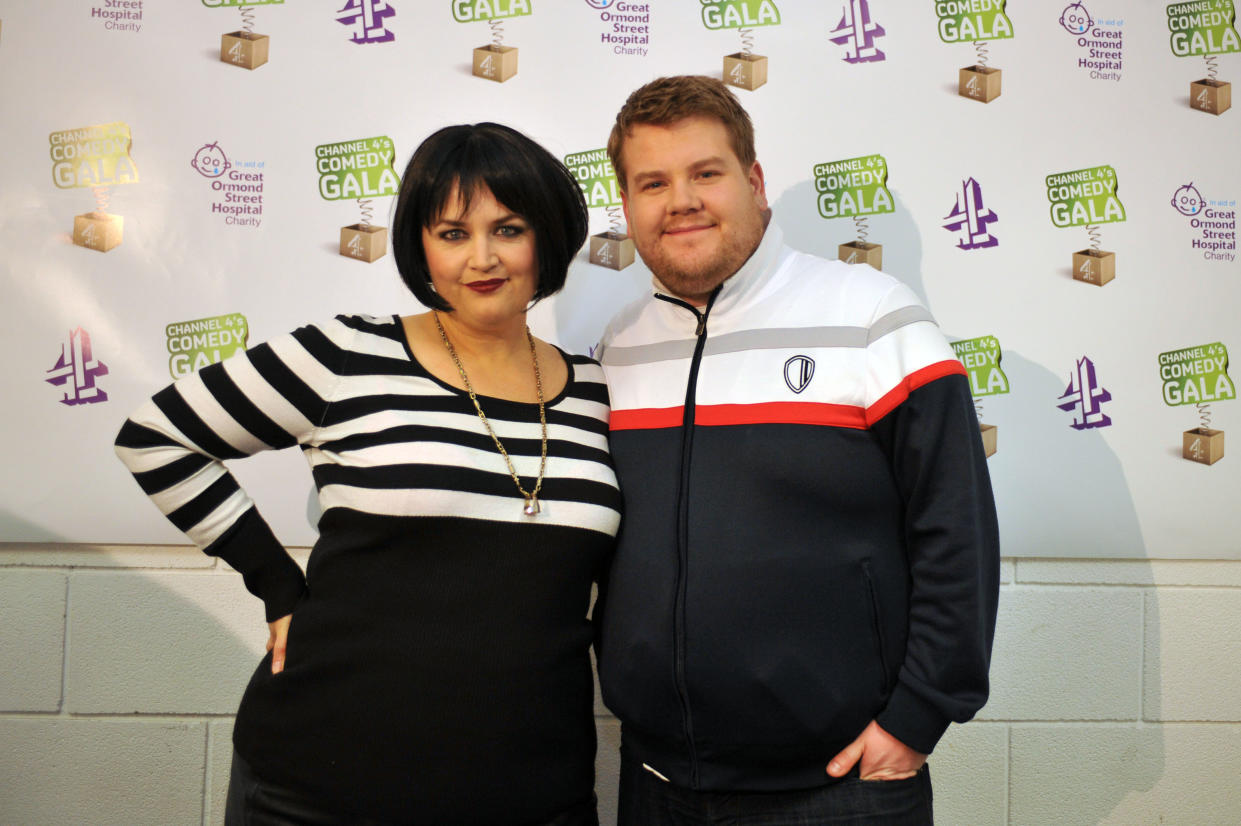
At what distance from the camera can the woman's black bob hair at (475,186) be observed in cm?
116

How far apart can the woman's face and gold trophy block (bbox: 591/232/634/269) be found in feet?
1.83

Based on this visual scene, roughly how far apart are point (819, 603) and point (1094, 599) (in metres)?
1.02

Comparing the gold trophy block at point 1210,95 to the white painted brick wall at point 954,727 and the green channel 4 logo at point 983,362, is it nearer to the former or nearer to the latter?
the green channel 4 logo at point 983,362

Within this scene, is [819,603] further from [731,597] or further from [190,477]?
[190,477]

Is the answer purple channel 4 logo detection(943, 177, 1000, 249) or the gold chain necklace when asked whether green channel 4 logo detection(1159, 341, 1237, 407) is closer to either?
purple channel 4 logo detection(943, 177, 1000, 249)

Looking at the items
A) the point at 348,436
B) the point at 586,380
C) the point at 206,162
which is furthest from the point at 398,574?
the point at 206,162

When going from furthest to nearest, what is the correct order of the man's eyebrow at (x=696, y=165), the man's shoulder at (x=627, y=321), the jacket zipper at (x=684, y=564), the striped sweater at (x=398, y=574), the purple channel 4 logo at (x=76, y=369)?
1. the purple channel 4 logo at (x=76, y=369)
2. the man's shoulder at (x=627, y=321)
3. the man's eyebrow at (x=696, y=165)
4. the jacket zipper at (x=684, y=564)
5. the striped sweater at (x=398, y=574)

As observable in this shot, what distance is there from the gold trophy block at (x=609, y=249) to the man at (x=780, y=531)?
447 millimetres

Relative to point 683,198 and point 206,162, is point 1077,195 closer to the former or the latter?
point 683,198

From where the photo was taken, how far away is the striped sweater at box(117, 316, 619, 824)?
106 centimetres

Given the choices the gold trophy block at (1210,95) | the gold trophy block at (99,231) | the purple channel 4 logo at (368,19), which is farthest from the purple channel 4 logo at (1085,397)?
the gold trophy block at (99,231)

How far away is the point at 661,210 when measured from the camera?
1287mm

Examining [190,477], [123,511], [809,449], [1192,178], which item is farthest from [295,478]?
[1192,178]

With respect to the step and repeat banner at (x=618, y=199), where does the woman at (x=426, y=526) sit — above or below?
below
